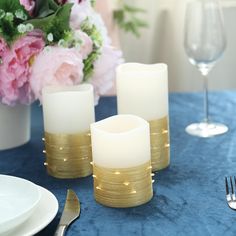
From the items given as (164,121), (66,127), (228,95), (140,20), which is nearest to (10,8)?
(66,127)

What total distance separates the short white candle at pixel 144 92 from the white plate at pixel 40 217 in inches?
9.6

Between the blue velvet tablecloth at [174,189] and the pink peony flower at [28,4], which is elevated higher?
the pink peony flower at [28,4]

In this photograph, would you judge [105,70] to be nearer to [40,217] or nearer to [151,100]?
[151,100]

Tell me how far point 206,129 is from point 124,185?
446 millimetres

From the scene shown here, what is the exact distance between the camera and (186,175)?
3.34 feet

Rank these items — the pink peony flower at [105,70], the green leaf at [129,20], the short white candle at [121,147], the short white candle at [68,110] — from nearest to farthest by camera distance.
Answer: the short white candle at [121,147], the short white candle at [68,110], the pink peony flower at [105,70], the green leaf at [129,20]

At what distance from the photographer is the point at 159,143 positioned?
104 centimetres

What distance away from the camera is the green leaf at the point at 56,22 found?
3.49ft

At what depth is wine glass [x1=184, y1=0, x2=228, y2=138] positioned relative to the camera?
4.20 ft

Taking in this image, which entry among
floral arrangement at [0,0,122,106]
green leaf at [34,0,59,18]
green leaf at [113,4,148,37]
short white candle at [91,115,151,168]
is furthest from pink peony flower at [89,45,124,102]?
green leaf at [113,4,148,37]

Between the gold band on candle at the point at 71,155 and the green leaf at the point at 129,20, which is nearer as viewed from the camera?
the gold band on candle at the point at 71,155

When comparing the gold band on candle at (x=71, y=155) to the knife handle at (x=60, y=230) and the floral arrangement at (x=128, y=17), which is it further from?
the floral arrangement at (x=128, y=17)

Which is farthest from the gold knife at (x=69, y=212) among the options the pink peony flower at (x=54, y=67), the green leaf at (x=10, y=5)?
the green leaf at (x=10, y=5)

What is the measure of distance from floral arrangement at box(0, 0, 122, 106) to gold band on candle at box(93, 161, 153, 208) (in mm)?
263
